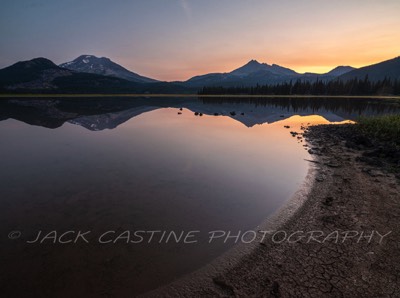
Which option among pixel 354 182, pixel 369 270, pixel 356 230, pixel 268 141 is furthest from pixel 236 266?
pixel 268 141

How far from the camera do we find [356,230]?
329 inches

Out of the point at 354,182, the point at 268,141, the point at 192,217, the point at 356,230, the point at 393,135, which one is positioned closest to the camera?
the point at 356,230

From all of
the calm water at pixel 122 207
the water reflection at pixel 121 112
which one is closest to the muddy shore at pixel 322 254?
the calm water at pixel 122 207

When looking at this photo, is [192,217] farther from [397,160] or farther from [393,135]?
[393,135]

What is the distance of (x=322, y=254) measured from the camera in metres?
7.18

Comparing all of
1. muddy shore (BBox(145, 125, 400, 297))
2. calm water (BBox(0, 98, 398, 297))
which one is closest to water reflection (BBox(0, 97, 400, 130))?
calm water (BBox(0, 98, 398, 297))

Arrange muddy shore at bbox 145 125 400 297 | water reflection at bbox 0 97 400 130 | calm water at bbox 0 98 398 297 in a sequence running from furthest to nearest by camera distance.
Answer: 1. water reflection at bbox 0 97 400 130
2. calm water at bbox 0 98 398 297
3. muddy shore at bbox 145 125 400 297

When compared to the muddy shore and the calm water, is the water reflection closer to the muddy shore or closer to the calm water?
the calm water

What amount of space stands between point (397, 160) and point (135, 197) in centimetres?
1720

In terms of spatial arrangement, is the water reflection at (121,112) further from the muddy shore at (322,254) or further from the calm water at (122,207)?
the muddy shore at (322,254)

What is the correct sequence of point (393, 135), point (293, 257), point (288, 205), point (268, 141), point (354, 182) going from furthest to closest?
point (268, 141) → point (393, 135) → point (354, 182) → point (288, 205) → point (293, 257)

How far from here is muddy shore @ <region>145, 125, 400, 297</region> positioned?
592cm

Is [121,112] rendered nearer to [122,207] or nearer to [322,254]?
[122,207]

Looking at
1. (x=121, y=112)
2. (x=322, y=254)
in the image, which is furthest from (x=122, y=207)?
(x=121, y=112)
